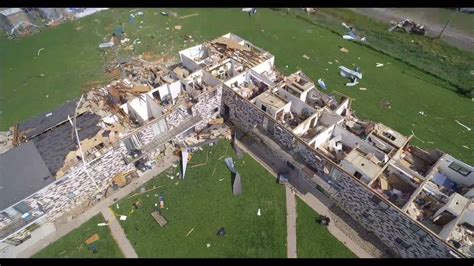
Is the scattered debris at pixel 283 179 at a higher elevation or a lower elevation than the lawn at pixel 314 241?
higher

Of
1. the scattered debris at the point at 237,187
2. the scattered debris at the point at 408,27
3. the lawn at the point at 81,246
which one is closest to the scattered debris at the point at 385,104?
the scattered debris at the point at 408,27

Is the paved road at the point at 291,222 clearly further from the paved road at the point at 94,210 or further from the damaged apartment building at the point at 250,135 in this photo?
the paved road at the point at 94,210

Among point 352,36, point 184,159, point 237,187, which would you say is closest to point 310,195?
point 237,187

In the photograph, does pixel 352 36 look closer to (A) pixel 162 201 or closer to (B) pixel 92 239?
(A) pixel 162 201

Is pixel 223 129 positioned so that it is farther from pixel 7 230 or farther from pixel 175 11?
pixel 175 11

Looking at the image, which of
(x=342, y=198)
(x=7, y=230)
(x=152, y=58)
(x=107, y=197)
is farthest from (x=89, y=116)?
(x=342, y=198)

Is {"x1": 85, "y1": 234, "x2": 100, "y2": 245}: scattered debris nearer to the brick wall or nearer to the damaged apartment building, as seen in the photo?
the damaged apartment building
